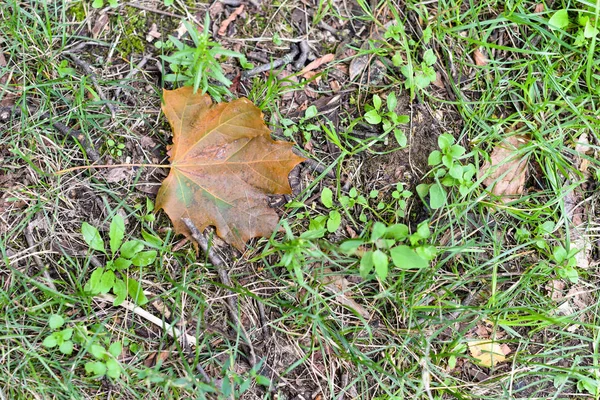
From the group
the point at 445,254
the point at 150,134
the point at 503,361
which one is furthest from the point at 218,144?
the point at 503,361

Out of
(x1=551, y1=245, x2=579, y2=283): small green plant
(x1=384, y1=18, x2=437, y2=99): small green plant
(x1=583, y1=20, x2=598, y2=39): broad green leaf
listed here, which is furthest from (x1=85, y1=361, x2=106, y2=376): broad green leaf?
(x1=583, y1=20, x2=598, y2=39): broad green leaf

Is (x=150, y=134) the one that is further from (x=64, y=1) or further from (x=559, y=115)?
(x=559, y=115)

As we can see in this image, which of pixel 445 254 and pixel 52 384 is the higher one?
pixel 445 254

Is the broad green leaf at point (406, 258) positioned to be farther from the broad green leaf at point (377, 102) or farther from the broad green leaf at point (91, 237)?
the broad green leaf at point (91, 237)

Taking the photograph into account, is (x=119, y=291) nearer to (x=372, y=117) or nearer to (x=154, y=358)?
(x=154, y=358)

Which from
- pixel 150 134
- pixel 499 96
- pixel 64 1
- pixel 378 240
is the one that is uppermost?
pixel 64 1

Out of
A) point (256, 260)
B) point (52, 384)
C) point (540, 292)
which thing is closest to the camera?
point (52, 384)

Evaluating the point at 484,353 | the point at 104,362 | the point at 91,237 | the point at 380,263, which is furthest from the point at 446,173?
the point at 104,362
